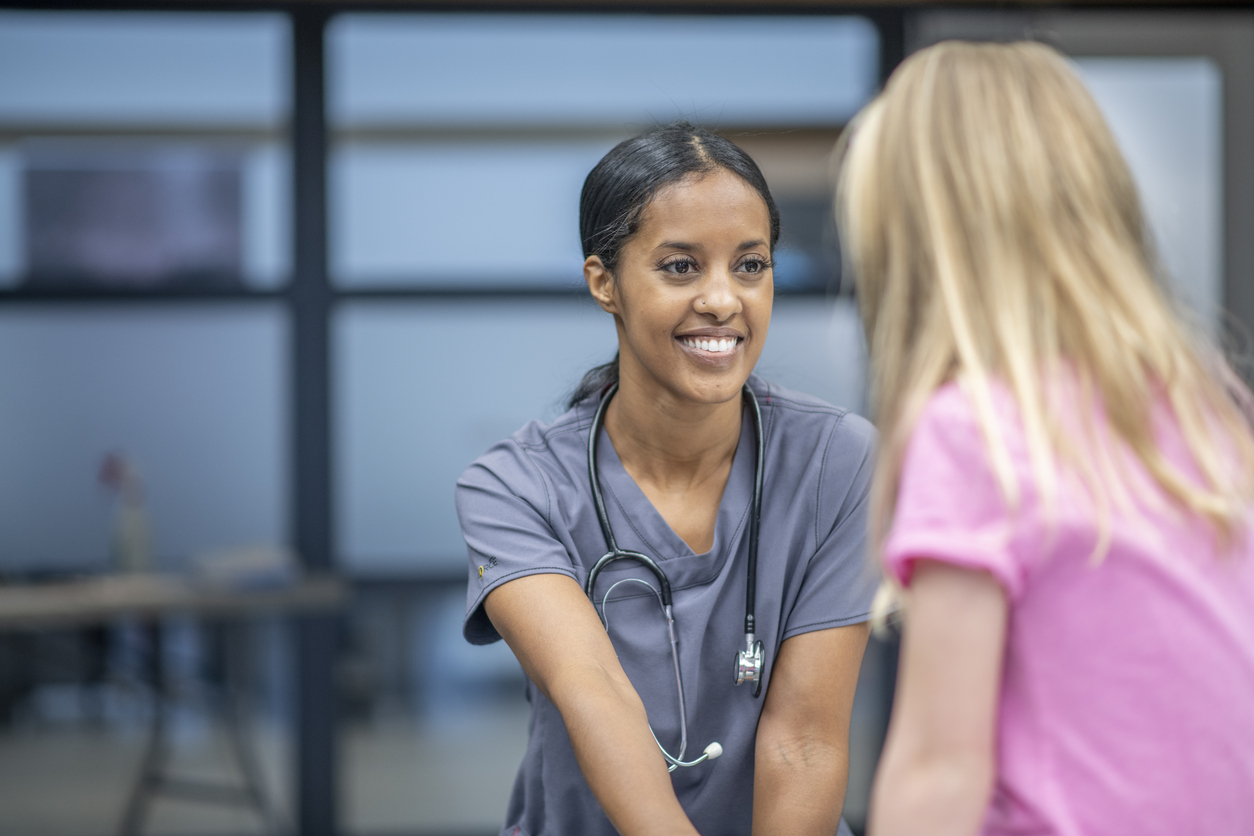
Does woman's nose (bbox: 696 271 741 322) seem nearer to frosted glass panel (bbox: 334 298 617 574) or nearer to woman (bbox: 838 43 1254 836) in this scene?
woman (bbox: 838 43 1254 836)

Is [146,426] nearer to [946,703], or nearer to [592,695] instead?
[592,695]

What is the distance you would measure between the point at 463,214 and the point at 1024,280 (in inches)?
98.6

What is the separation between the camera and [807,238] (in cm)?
321

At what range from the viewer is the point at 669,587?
1.36 meters

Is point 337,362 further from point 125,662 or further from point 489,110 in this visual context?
point 125,662

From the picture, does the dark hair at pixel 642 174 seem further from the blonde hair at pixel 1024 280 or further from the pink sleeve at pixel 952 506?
the pink sleeve at pixel 952 506

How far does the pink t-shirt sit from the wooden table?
2181 mm

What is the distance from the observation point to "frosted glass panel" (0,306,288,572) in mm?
3070

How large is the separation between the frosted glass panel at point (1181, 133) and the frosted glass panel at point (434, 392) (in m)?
1.00

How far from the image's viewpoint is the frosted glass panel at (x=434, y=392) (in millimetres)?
3125

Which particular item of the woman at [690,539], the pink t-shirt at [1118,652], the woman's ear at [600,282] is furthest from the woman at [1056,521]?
the woman's ear at [600,282]

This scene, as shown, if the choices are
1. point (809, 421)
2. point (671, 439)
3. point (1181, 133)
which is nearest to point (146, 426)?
point (671, 439)

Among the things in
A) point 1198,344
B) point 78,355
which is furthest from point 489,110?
point 1198,344

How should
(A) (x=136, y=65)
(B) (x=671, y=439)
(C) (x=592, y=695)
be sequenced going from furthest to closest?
1. (A) (x=136, y=65)
2. (B) (x=671, y=439)
3. (C) (x=592, y=695)
